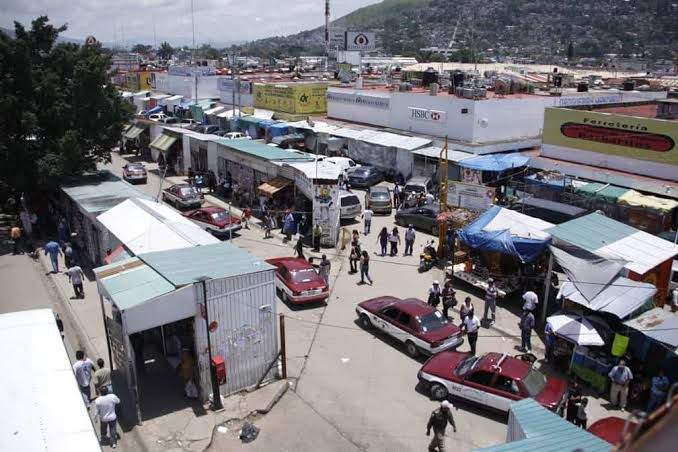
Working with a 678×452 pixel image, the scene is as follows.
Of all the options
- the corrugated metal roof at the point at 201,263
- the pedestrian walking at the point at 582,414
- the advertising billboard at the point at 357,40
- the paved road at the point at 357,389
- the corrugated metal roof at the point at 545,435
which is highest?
the advertising billboard at the point at 357,40

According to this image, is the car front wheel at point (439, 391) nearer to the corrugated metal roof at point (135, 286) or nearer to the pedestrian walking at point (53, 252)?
the corrugated metal roof at point (135, 286)

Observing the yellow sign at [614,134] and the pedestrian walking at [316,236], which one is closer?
the pedestrian walking at [316,236]

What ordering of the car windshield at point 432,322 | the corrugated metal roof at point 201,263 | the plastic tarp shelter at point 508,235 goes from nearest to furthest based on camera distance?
the corrugated metal roof at point 201,263, the car windshield at point 432,322, the plastic tarp shelter at point 508,235

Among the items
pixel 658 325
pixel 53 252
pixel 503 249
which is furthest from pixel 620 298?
pixel 53 252

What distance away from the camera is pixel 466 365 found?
39.9 ft

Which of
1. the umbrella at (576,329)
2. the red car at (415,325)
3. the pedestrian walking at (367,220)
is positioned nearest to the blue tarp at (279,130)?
the pedestrian walking at (367,220)

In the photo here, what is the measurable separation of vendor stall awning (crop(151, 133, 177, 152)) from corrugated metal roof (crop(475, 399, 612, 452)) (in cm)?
3010

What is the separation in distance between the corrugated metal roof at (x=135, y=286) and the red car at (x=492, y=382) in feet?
19.9

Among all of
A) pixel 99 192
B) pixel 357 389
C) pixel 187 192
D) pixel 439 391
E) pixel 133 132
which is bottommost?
pixel 357 389

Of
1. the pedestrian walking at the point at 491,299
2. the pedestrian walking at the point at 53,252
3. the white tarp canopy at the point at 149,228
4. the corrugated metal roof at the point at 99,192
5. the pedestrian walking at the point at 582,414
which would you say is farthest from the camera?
the corrugated metal roof at the point at 99,192

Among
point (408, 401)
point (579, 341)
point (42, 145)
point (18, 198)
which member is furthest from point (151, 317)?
point (18, 198)

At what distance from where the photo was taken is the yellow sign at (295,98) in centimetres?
4306

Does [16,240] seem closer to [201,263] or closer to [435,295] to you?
[201,263]

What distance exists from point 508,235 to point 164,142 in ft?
82.9
